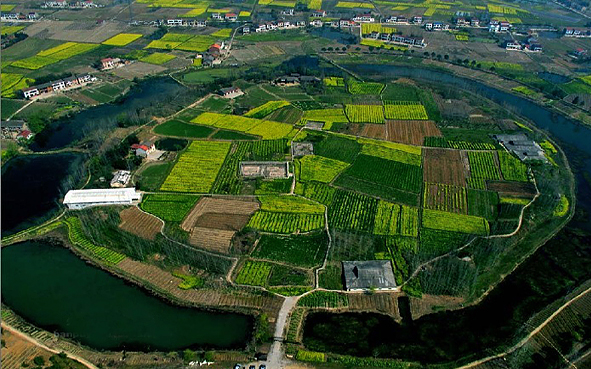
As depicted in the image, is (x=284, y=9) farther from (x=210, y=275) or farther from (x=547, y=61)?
(x=210, y=275)

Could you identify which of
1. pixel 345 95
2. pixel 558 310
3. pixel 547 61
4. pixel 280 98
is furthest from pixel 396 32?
pixel 558 310

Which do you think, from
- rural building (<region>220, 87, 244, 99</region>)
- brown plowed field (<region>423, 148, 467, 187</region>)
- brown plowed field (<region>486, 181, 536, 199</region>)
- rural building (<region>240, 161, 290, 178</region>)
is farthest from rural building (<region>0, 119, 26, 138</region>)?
brown plowed field (<region>486, 181, 536, 199</region>)

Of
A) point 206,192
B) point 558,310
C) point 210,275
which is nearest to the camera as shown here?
point 558,310

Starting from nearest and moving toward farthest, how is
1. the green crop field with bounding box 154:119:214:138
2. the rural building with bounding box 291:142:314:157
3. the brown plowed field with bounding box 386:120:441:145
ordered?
the rural building with bounding box 291:142:314:157 → the brown plowed field with bounding box 386:120:441:145 → the green crop field with bounding box 154:119:214:138

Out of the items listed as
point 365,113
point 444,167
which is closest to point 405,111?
point 365,113

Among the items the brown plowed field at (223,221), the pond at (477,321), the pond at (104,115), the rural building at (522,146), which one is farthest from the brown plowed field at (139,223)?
the rural building at (522,146)

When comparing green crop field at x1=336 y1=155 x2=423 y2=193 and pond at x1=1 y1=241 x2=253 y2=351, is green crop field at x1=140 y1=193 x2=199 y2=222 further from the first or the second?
green crop field at x1=336 y1=155 x2=423 y2=193

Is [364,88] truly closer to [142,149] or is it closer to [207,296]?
[142,149]
